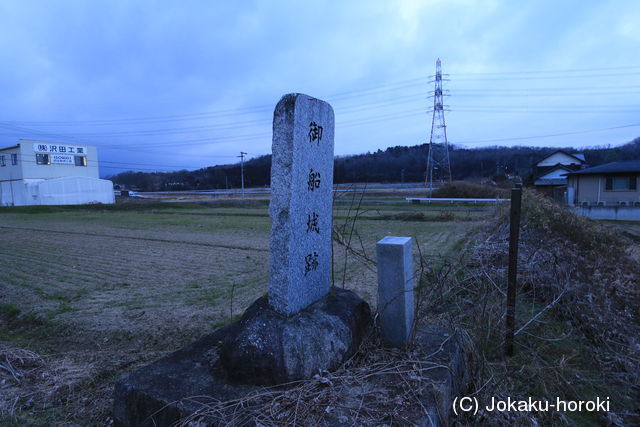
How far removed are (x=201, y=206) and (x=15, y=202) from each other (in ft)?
75.2

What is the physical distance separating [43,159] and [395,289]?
48.2 metres

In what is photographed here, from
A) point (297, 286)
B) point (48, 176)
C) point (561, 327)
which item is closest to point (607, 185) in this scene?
point (561, 327)

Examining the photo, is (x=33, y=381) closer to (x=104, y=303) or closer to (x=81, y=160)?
(x=104, y=303)

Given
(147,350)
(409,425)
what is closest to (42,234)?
(147,350)

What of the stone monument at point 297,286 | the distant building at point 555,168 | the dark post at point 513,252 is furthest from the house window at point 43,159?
the distant building at point 555,168

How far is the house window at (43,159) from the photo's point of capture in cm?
3941

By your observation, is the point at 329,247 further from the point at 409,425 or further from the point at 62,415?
the point at 62,415

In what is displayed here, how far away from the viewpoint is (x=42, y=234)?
49.1 ft

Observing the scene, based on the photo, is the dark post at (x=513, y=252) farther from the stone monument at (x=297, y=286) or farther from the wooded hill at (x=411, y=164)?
the wooded hill at (x=411, y=164)

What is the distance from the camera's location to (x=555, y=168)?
127 feet

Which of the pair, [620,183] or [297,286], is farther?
[620,183]

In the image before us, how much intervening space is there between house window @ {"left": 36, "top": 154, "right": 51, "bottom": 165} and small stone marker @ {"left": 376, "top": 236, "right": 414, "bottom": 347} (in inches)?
1885

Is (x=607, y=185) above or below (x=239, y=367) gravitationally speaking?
above

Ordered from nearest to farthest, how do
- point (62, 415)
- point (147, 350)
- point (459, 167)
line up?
point (62, 415), point (147, 350), point (459, 167)
